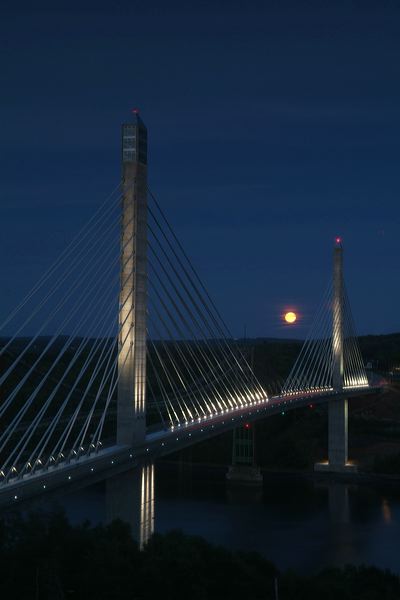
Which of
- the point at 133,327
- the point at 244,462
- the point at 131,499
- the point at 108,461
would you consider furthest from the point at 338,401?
the point at 108,461

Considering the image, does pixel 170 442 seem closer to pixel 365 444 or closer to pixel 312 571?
pixel 312 571

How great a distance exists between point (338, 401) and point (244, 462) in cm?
590

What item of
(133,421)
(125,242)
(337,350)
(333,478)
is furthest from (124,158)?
(337,350)

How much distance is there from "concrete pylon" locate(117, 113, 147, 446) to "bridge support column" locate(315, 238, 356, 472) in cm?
2141

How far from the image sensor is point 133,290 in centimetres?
1986

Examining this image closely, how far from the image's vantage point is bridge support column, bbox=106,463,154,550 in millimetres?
18516

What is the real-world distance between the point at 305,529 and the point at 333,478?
37.3ft

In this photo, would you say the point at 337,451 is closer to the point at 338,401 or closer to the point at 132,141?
the point at 338,401

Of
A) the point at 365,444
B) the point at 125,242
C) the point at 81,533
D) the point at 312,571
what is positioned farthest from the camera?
the point at 365,444

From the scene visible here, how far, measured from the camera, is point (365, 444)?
44875mm

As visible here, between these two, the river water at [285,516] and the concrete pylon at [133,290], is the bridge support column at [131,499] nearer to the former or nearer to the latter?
the concrete pylon at [133,290]

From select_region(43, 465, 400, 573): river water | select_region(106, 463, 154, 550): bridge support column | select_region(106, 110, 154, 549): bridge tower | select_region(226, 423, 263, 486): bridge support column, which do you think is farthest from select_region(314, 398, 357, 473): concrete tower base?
select_region(106, 463, 154, 550): bridge support column

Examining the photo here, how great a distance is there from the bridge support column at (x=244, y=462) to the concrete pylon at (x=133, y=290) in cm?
1831

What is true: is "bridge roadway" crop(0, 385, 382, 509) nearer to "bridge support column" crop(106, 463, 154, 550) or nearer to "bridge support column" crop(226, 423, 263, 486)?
"bridge support column" crop(106, 463, 154, 550)
